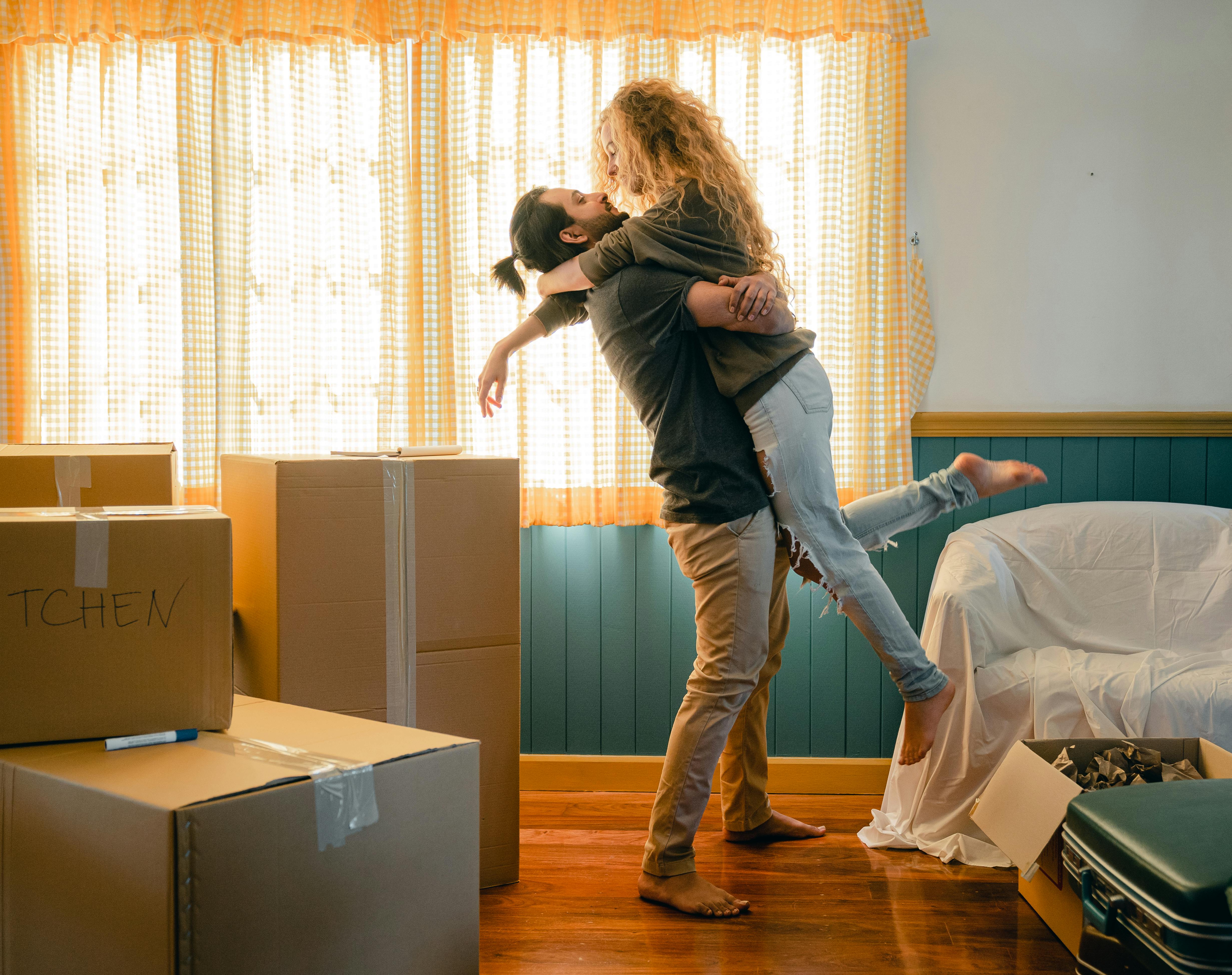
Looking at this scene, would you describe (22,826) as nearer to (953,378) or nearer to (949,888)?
(949,888)

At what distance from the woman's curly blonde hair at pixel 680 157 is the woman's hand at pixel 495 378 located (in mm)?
407

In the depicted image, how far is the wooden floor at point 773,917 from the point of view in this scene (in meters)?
1.40

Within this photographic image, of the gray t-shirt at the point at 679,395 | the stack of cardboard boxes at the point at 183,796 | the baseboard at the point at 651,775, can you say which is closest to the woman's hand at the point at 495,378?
the gray t-shirt at the point at 679,395

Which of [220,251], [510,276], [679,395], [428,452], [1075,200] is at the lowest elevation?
[428,452]

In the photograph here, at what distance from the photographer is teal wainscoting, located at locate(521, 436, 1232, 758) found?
7.41ft

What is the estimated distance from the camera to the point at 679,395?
5.14 ft

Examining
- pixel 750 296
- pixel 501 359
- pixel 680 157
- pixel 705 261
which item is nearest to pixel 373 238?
pixel 501 359

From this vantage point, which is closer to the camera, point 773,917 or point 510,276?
point 773,917

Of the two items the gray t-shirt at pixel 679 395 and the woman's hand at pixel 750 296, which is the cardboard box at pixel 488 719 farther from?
the woman's hand at pixel 750 296

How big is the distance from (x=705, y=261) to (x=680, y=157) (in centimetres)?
23

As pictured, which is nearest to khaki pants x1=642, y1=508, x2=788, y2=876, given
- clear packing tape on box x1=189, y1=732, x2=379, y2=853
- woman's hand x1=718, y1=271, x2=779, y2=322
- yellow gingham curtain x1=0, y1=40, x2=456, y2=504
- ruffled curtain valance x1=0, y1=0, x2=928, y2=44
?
woman's hand x1=718, y1=271, x2=779, y2=322

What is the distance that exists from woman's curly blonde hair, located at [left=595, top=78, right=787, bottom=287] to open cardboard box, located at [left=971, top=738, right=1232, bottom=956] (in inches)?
39.3

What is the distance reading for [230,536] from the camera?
1.00m

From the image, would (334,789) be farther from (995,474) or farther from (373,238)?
(373,238)
